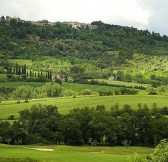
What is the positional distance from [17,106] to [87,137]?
56.4 metres

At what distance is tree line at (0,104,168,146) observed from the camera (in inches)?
4906

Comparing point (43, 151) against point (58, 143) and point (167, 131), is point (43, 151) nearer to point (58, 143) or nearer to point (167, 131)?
point (58, 143)

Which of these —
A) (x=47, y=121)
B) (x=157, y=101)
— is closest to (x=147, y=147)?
(x=47, y=121)

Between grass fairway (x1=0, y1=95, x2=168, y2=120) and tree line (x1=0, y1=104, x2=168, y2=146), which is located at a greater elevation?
grass fairway (x1=0, y1=95, x2=168, y2=120)

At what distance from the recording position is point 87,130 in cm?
13375

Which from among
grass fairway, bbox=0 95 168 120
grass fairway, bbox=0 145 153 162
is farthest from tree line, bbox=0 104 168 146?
grass fairway, bbox=0 95 168 120

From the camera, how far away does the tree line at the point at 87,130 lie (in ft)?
409

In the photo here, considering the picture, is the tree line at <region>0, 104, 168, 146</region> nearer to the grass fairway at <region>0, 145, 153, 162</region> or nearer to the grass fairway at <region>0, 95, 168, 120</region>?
the grass fairway at <region>0, 145, 153, 162</region>

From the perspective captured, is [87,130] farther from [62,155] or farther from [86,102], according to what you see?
[86,102]

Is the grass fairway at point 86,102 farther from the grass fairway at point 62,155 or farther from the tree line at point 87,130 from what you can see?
the grass fairway at point 62,155

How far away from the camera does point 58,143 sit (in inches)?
5007

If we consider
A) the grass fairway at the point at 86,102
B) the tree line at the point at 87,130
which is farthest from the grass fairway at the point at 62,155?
the grass fairway at the point at 86,102

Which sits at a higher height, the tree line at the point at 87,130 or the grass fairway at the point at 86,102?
the grass fairway at the point at 86,102

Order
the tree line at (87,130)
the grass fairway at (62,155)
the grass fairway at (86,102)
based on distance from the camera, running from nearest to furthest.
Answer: the grass fairway at (62,155) < the tree line at (87,130) < the grass fairway at (86,102)
